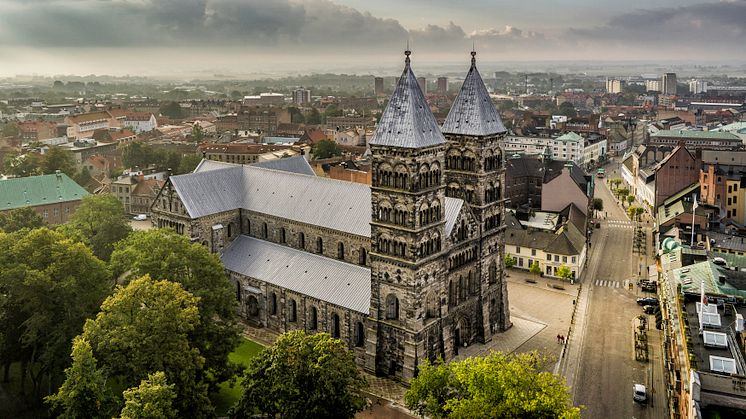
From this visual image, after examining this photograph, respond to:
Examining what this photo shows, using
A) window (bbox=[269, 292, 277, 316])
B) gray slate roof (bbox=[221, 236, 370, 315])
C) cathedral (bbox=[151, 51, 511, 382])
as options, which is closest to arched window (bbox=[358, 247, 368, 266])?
cathedral (bbox=[151, 51, 511, 382])

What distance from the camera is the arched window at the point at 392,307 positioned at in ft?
222

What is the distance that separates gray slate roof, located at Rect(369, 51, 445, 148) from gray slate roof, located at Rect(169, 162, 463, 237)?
12.3 meters

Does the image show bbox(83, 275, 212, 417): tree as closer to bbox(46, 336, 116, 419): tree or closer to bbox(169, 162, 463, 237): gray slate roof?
bbox(46, 336, 116, 419): tree

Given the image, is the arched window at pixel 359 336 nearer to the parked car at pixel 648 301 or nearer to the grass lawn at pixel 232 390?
the grass lawn at pixel 232 390

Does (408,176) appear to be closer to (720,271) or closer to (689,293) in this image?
(689,293)

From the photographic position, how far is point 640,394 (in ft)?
214

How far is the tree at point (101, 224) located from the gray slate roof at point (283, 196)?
1443 centimetres

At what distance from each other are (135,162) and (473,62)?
412ft

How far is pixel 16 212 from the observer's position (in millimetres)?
97625

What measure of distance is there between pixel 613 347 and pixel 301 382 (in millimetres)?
45623

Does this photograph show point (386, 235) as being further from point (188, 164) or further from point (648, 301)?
point (188, 164)

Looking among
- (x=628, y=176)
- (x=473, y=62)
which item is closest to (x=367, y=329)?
(x=473, y=62)

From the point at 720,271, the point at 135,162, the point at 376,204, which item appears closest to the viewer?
the point at 376,204

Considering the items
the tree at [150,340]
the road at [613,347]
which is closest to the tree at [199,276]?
the tree at [150,340]
